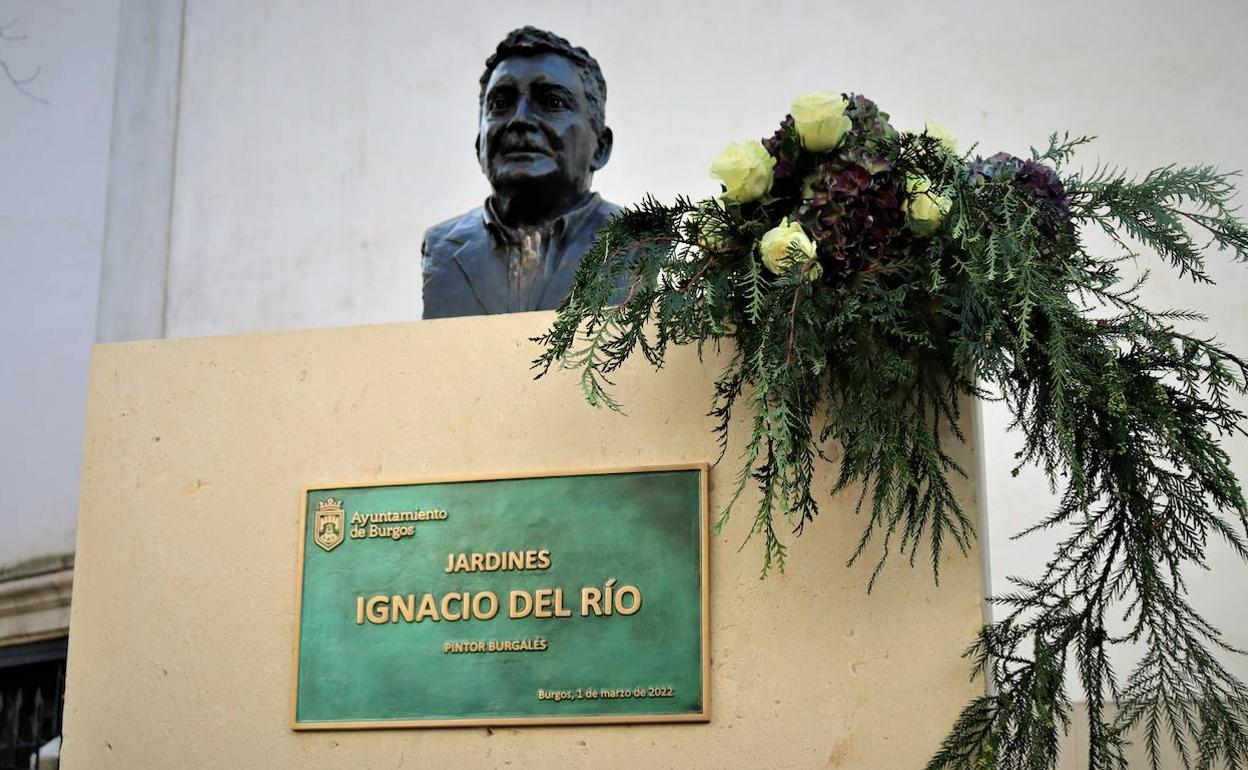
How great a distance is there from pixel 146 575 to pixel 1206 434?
7.80ft

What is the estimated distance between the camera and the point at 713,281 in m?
3.78

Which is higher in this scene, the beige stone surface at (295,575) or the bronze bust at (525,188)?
the bronze bust at (525,188)

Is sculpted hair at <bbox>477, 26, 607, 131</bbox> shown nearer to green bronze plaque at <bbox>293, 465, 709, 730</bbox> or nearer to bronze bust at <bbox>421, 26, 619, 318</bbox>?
bronze bust at <bbox>421, 26, 619, 318</bbox>

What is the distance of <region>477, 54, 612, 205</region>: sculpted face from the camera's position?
4.96m

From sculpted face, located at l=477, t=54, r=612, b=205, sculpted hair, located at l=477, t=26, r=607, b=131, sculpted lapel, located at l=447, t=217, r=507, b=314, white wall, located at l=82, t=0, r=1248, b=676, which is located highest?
white wall, located at l=82, t=0, r=1248, b=676

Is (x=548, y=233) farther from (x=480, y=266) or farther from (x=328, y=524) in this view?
(x=328, y=524)

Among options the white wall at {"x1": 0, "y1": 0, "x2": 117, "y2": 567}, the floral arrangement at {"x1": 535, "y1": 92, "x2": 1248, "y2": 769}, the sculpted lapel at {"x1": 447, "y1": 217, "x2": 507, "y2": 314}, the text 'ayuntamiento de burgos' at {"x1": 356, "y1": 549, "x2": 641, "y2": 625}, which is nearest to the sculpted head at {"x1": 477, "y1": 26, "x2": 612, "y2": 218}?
the sculpted lapel at {"x1": 447, "y1": 217, "x2": 507, "y2": 314}

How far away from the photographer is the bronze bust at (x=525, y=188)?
4.93m

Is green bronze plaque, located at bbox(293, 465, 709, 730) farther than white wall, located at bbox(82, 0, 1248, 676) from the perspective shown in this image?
No

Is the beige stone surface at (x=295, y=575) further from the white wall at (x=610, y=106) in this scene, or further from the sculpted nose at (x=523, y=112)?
the white wall at (x=610, y=106)

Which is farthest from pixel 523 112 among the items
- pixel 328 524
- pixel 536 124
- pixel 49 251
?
pixel 49 251

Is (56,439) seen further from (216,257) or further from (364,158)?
(364,158)

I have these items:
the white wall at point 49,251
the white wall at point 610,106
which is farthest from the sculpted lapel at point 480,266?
the white wall at point 49,251

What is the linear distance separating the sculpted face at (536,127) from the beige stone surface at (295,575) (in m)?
0.81
